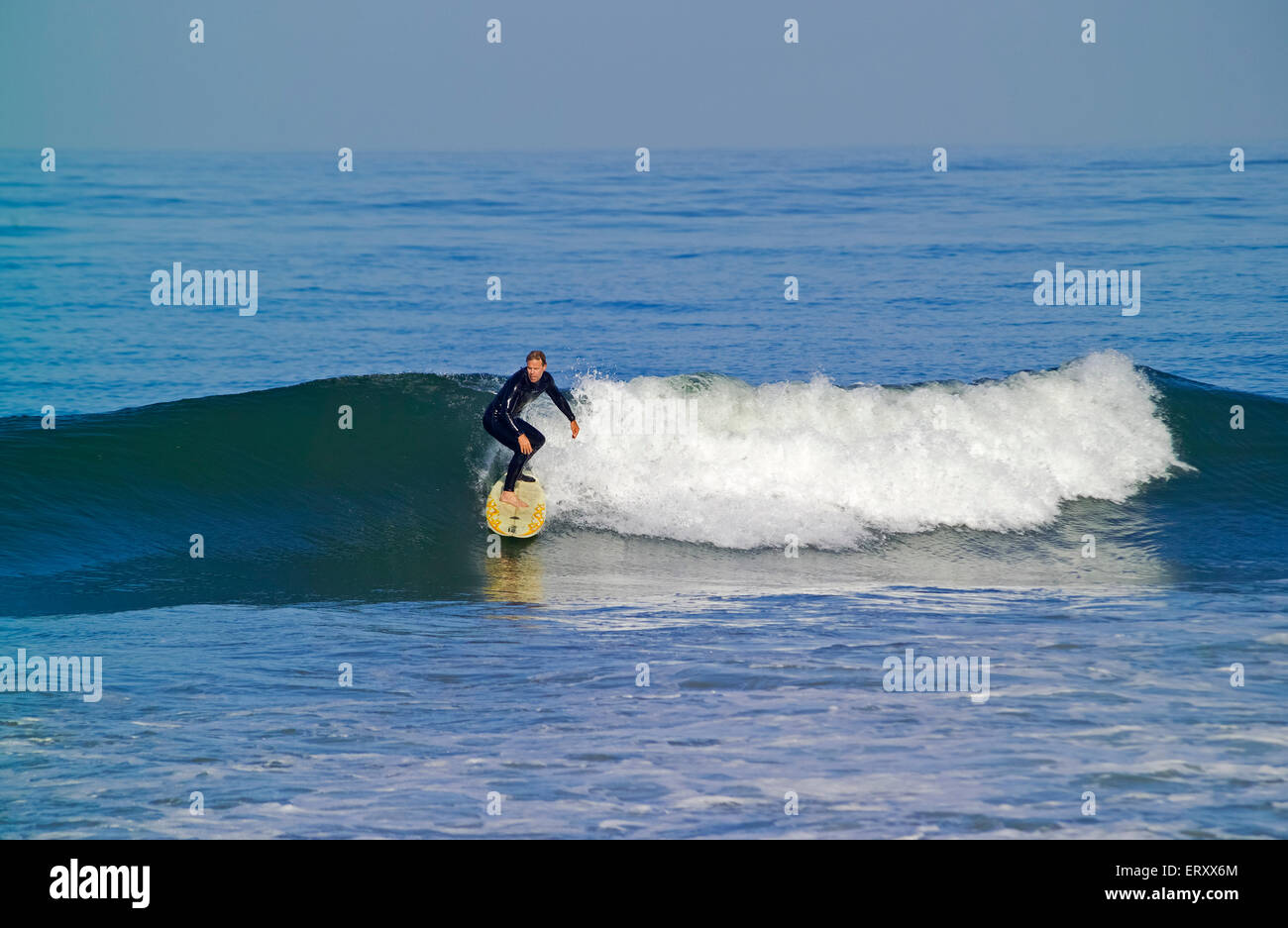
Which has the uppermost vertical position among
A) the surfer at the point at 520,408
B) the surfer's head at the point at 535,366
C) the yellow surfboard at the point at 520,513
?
the surfer's head at the point at 535,366

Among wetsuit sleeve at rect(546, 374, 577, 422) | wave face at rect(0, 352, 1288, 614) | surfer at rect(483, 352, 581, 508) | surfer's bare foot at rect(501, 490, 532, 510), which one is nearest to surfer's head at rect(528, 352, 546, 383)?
surfer at rect(483, 352, 581, 508)

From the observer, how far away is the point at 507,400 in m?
11.2

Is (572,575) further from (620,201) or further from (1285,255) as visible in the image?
(620,201)

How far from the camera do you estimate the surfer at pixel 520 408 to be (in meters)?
11.1

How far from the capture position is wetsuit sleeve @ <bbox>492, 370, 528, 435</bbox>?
1120 centimetres

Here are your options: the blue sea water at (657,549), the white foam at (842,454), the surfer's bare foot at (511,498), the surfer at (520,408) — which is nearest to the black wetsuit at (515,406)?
the surfer at (520,408)

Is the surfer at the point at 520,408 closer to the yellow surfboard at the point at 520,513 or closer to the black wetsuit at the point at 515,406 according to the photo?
the black wetsuit at the point at 515,406

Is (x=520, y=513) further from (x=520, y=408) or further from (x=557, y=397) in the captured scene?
(x=557, y=397)

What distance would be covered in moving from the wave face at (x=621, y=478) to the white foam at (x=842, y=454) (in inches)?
1.1

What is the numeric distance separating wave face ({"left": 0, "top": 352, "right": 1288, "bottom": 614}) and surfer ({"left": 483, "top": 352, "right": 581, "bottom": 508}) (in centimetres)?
129

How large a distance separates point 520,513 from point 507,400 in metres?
1.33
